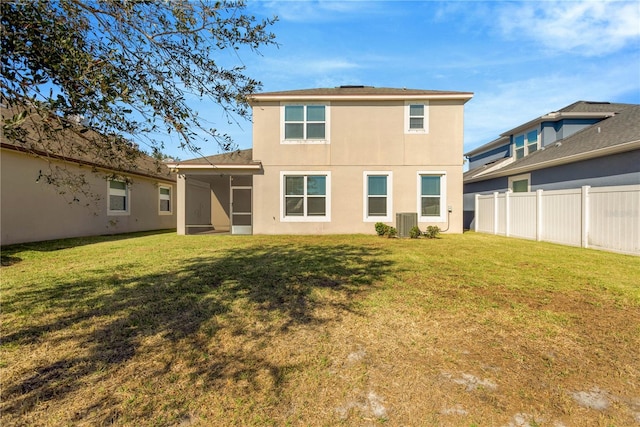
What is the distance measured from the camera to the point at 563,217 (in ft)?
34.0

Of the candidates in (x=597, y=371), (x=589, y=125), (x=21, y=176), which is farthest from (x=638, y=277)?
(x=21, y=176)

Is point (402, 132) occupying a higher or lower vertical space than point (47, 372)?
higher

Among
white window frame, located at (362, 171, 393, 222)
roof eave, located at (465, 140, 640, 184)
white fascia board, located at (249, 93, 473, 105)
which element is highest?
white fascia board, located at (249, 93, 473, 105)

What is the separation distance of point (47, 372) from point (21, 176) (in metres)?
11.8

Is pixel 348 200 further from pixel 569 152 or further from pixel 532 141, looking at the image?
pixel 532 141

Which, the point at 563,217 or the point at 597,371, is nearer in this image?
the point at 597,371

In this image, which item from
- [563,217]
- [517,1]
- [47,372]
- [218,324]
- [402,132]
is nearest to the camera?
[47,372]

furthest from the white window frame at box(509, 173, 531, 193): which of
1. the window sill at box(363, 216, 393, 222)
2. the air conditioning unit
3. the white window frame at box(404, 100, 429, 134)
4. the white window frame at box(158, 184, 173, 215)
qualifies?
the white window frame at box(158, 184, 173, 215)

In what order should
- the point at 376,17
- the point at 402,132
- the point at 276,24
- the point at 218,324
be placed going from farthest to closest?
the point at 402,132
the point at 376,17
the point at 276,24
the point at 218,324

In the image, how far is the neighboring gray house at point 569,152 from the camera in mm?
9906

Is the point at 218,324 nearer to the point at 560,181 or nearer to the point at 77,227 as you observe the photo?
the point at 77,227

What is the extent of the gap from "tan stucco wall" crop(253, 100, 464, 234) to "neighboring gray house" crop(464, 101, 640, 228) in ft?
11.8

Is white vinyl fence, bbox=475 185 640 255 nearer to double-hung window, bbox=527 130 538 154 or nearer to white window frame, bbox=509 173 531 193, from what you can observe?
white window frame, bbox=509 173 531 193

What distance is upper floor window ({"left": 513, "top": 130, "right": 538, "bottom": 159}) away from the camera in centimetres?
1656
